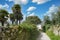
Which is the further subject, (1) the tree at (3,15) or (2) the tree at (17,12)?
(2) the tree at (17,12)

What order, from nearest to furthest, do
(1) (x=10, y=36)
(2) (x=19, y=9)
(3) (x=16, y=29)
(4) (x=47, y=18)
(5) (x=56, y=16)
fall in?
(1) (x=10, y=36)
(3) (x=16, y=29)
(2) (x=19, y=9)
(5) (x=56, y=16)
(4) (x=47, y=18)

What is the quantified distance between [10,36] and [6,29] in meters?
0.48

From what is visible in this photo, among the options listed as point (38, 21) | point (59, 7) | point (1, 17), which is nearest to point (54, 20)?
point (59, 7)

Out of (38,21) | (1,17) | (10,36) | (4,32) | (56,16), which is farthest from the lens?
(38,21)

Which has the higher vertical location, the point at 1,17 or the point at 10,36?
the point at 1,17

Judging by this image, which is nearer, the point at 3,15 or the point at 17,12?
the point at 3,15

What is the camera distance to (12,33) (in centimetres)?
738

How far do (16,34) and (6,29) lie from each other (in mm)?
1306

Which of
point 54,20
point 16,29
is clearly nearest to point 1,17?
point 16,29

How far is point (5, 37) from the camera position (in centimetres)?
652

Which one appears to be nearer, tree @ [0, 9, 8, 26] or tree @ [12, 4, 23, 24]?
tree @ [0, 9, 8, 26]

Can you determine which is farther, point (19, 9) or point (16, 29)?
point (19, 9)

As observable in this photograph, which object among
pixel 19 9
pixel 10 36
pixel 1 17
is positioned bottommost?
pixel 10 36

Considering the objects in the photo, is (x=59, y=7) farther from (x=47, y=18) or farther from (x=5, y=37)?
(x=5, y=37)
